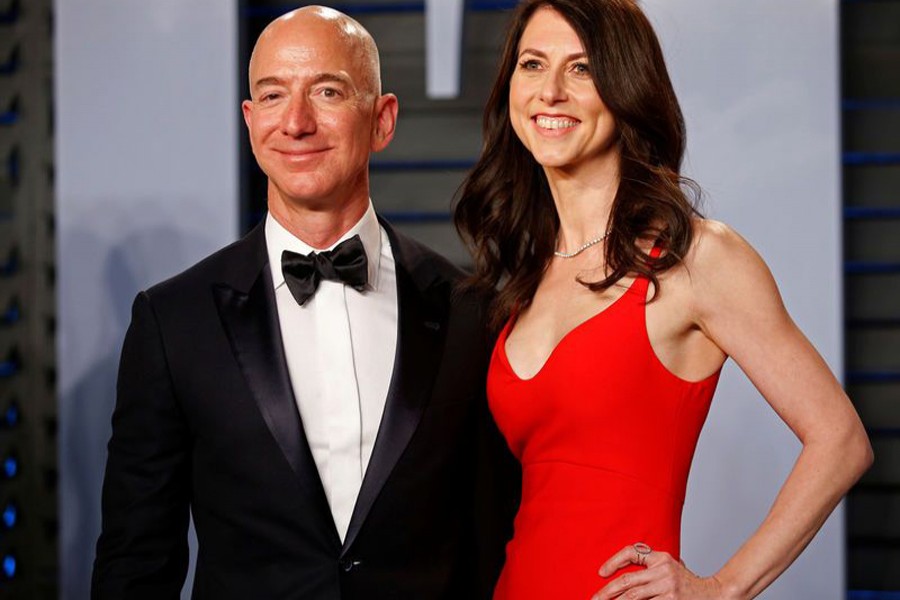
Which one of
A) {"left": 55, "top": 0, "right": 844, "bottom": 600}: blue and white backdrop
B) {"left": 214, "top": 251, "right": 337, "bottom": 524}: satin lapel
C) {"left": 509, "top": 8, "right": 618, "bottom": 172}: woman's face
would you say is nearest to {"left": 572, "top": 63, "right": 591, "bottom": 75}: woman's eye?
{"left": 509, "top": 8, "right": 618, "bottom": 172}: woman's face

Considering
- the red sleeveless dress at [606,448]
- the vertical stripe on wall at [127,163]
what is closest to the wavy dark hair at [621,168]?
the red sleeveless dress at [606,448]

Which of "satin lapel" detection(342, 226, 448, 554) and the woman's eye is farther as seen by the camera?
the woman's eye

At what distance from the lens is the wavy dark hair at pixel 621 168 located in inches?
80.4

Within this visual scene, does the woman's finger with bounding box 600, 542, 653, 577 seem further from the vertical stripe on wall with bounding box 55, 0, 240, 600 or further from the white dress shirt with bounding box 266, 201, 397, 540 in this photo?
the vertical stripe on wall with bounding box 55, 0, 240, 600

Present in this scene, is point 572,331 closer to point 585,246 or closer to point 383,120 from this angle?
point 585,246

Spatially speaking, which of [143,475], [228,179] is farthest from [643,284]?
[228,179]

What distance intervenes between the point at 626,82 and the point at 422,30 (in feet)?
7.16

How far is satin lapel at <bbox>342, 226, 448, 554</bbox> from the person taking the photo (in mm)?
1974

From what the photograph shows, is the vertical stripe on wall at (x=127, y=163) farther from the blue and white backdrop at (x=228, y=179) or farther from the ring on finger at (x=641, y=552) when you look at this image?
the ring on finger at (x=641, y=552)

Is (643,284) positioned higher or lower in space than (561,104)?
lower

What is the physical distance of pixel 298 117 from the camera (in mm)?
2068

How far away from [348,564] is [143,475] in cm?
41

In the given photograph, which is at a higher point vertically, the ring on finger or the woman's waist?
the woman's waist

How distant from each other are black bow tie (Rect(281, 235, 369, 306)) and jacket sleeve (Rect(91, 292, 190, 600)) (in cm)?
26
